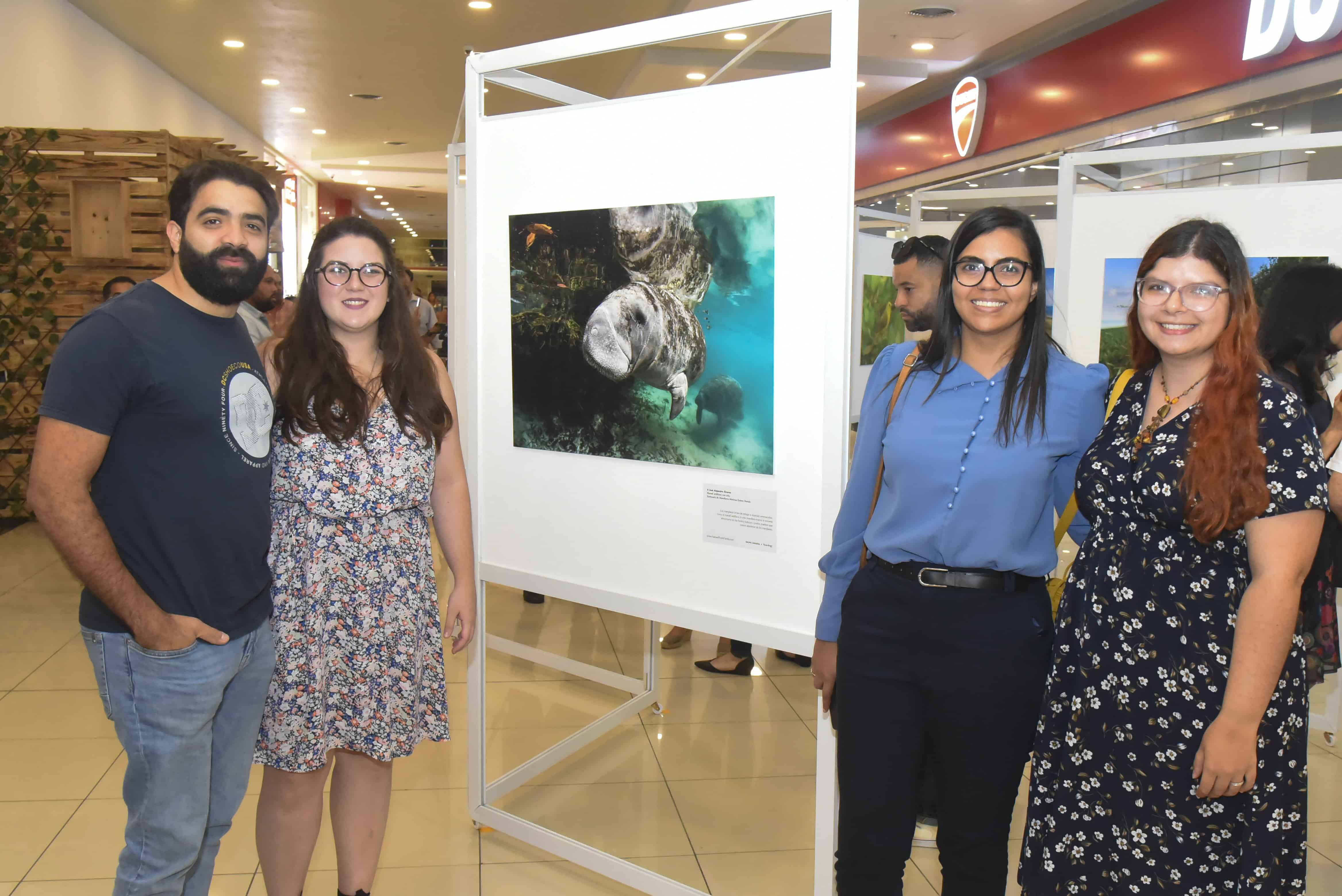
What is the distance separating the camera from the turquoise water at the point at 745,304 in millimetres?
2201

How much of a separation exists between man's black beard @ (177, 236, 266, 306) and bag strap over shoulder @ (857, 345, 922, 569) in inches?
49.0

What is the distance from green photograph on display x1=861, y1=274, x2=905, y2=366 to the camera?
6617 mm

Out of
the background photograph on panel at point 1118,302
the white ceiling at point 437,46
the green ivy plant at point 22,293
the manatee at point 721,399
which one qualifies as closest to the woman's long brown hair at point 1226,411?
the manatee at point 721,399

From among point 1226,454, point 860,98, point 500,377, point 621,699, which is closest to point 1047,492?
point 1226,454

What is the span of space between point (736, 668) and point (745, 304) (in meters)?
2.54

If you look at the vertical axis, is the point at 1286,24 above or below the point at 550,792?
above

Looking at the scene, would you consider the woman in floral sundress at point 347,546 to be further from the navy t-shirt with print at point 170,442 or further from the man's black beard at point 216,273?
the man's black beard at point 216,273

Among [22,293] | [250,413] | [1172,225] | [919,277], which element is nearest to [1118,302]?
[1172,225]

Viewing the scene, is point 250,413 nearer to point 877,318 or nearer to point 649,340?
point 649,340

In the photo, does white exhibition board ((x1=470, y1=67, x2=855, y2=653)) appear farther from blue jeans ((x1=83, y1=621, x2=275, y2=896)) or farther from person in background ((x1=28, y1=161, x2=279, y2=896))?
blue jeans ((x1=83, y1=621, x2=275, y2=896))

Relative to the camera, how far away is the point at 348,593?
2.10 metres

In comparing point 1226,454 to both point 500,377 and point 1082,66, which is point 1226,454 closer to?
point 500,377

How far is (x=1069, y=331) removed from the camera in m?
3.88

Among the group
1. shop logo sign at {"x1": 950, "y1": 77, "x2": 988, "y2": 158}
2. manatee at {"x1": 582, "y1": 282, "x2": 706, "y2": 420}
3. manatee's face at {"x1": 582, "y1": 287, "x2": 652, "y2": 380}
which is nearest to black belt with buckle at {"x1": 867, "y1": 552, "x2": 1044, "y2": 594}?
manatee at {"x1": 582, "y1": 282, "x2": 706, "y2": 420}
